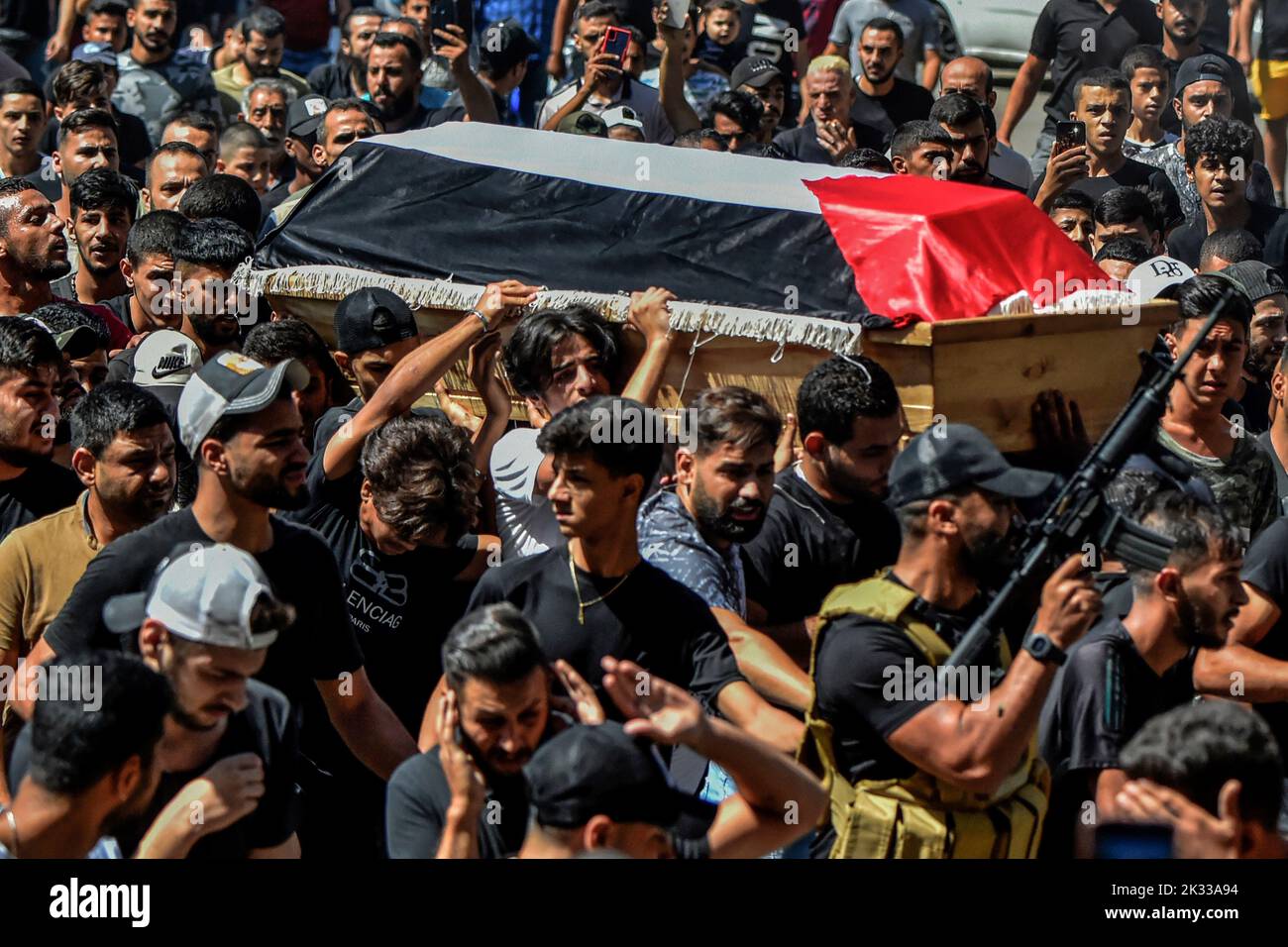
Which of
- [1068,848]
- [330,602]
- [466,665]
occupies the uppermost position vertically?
[466,665]

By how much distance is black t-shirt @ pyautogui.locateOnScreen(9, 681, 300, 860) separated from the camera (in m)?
3.04

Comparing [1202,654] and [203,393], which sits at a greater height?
[203,393]

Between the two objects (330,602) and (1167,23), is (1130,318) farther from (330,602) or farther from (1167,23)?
(1167,23)

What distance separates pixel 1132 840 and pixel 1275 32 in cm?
753

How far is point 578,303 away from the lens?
4.73 meters

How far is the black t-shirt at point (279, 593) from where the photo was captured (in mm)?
3436

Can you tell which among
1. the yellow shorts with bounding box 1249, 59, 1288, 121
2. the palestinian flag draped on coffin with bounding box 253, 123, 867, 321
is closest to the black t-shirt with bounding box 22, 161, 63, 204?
the palestinian flag draped on coffin with bounding box 253, 123, 867, 321

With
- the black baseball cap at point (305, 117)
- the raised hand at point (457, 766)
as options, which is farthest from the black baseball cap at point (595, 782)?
the black baseball cap at point (305, 117)

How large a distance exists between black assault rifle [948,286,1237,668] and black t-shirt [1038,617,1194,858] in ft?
0.62

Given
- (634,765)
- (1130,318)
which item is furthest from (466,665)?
(1130,318)

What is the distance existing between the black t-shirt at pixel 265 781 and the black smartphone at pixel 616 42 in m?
5.60

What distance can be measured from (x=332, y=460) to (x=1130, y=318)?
6.59ft

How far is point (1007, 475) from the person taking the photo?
3381 millimetres

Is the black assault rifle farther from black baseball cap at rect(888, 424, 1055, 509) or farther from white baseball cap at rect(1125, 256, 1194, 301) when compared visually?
white baseball cap at rect(1125, 256, 1194, 301)
